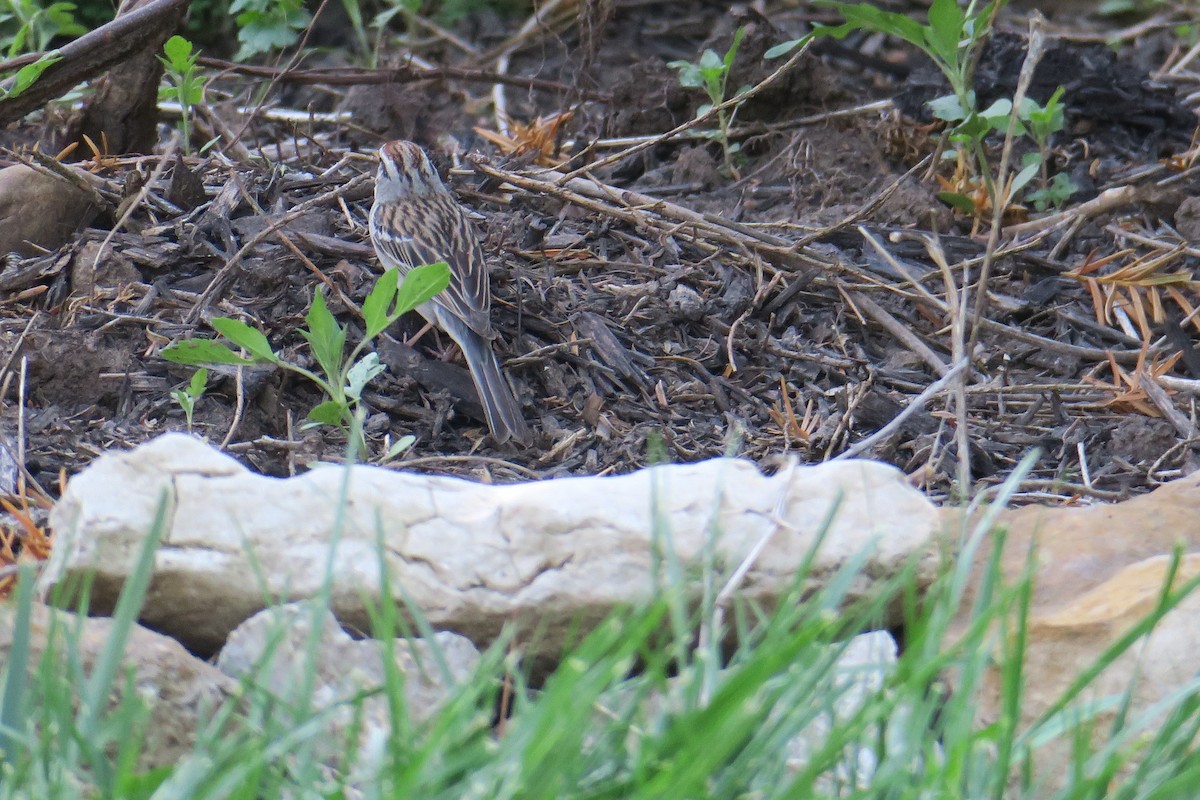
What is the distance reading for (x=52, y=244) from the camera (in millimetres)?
4414

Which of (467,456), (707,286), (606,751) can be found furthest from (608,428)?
(606,751)

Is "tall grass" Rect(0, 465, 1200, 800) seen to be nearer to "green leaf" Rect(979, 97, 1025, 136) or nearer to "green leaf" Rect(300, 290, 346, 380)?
"green leaf" Rect(300, 290, 346, 380)

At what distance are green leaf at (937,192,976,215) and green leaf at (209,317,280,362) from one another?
2.68m

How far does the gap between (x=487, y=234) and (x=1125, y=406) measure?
7.39ft

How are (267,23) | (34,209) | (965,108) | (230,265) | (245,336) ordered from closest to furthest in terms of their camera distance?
(245,336), (230,265), (34,209), (965,108), (267,23)

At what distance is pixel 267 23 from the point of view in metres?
5.51

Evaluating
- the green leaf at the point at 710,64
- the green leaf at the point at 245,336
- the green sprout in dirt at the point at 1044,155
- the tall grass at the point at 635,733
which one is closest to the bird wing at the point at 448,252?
the green leaf at the point at 245,336

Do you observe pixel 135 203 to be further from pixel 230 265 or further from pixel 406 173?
pixel 406 173

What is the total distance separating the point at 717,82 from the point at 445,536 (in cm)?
296

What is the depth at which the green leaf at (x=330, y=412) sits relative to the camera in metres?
3.41

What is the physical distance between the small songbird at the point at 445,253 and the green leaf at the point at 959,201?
5.70 ft

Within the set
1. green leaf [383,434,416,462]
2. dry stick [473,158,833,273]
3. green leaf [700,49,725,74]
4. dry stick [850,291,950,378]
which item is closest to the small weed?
green leaf [700,49,725,74]

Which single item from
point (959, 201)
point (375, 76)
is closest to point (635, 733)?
point (959, 201)

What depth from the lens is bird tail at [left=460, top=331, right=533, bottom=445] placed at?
3.76 metres
